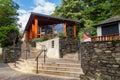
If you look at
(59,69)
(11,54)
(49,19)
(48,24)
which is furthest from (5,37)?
(59,69)

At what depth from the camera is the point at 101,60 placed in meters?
8.28

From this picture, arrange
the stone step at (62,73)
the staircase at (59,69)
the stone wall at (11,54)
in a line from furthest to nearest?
the stone wall at (11,54)
the staircase at (59,69)
the stone step at (62,73)

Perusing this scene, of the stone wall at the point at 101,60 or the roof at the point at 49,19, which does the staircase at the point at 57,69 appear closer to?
the stone wall at the point at 101,60

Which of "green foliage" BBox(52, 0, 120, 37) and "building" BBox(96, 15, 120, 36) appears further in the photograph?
"green foliage" BBox(52, 0, 120, 37)

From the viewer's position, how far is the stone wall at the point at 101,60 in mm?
7617

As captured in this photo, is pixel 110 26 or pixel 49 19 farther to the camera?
pixel 49 19

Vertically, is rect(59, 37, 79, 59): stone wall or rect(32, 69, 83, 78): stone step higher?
rect(59, 37, 79, 59): stone wall

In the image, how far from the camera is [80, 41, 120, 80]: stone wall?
7617 mm

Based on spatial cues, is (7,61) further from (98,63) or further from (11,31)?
(98,63)

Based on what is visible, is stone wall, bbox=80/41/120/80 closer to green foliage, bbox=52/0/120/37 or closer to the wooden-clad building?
the wooden-clad building

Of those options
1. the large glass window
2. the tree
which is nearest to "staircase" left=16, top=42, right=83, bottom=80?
the large glass window

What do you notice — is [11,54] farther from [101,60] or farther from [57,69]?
[101,60]

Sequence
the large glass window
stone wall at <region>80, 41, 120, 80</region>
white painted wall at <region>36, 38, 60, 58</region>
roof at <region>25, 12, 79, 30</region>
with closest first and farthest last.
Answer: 1. stone wall at <region>80, 41, 120, 80</region>
2. white painted wall at <region>36, 38, 60, 58</region>
3. the large glass window
4. roof at <region>25, 12, 79, 30</region>

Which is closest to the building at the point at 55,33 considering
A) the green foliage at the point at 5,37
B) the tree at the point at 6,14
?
the tree at the point at 6,14
